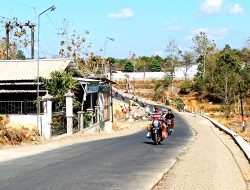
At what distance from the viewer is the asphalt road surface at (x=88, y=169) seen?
10008 millimetres

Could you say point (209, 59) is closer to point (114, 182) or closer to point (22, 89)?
point (22, 89)

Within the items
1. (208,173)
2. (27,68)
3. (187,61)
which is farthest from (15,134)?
(187,61)

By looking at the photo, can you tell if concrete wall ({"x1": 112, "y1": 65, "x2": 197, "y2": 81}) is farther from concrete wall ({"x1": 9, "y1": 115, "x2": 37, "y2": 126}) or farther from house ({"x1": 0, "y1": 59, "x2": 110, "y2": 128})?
concrete wall ({"x1": 9, "y1": 115, "x2": 37, "y2": 126})

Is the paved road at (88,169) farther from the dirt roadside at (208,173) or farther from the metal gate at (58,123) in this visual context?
the metal gate at (58,123)

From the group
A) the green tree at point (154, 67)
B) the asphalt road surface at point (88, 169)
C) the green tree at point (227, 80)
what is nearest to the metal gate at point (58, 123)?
the asphalt road surface at point (88, 169)

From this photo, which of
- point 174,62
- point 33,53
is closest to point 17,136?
point 33,53

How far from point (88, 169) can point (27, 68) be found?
63.0 feet

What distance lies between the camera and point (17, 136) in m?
20.4

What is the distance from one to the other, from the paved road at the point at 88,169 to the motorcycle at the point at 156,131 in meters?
2.40

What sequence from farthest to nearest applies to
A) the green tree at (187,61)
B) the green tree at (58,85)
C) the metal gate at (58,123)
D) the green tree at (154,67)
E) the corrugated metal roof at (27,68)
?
the green tree at (154,67)
the green tree at (187,61)
the corrugated metal roof at (27,68)
the green tree at (58,85)
the metal gate at (58,123)

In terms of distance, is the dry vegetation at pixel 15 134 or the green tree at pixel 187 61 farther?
the green tree at pixel 187 61

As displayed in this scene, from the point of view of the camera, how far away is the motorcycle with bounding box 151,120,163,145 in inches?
775

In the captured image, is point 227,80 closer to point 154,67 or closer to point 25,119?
point 154,67

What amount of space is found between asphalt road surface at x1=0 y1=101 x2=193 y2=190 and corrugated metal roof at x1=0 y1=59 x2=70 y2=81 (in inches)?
487
